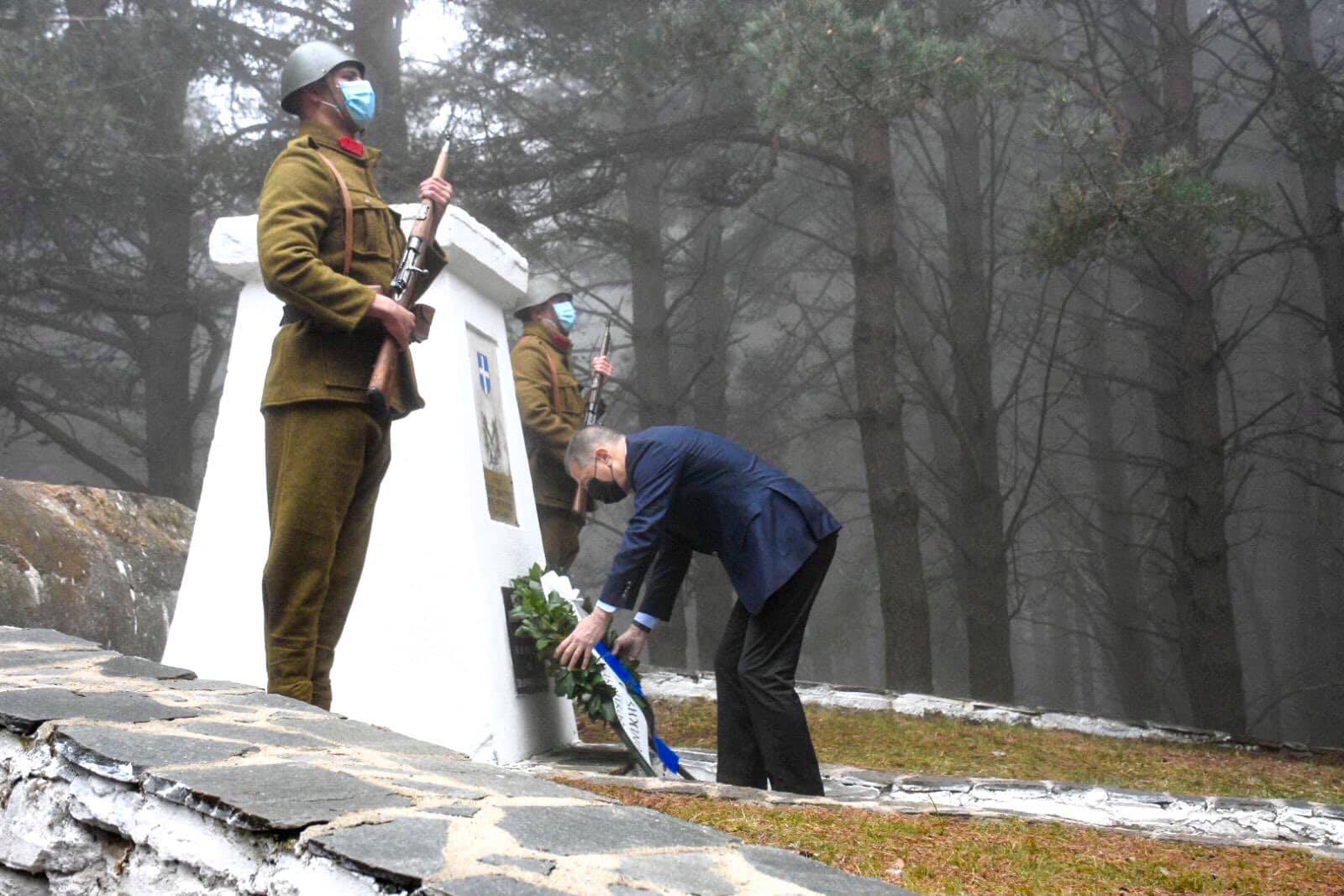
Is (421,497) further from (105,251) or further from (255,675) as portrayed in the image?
(105,251)

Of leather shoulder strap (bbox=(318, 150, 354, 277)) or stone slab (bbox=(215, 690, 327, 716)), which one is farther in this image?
leather shoulder strap (bbox=(318, 150, 354, 277))

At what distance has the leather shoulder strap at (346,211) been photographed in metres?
4.02

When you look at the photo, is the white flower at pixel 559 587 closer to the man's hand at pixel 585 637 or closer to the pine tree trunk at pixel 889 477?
the man's hand at pixel 585 637

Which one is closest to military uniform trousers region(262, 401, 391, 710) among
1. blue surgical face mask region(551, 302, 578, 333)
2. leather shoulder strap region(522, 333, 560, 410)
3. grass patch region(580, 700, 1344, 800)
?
grass patch region(580, 700, 1344, 800)

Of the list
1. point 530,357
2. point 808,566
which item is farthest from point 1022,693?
point 808,566

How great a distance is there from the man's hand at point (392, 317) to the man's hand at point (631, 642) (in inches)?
68.4

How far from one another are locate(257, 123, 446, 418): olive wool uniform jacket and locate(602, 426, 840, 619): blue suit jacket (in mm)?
948

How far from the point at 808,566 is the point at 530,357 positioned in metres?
2.92

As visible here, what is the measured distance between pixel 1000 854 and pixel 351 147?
2.78m

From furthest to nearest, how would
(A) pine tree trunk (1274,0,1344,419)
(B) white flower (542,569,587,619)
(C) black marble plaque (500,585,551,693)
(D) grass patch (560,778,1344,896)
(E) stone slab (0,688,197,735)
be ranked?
1. (A) pine tree trunk (1274,0,1344,419)
2. (B) white flower (542,569,587,619)
3. (C) black marble plaque (500,585,551,693)
4. (D) grass patch (560,778,1344,896)
5. (E) stone slab (0,688,197,735)

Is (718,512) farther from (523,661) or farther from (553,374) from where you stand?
(553,374)

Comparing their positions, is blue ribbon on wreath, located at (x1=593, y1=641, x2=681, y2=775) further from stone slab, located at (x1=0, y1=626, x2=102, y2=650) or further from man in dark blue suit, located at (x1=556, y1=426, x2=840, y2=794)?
stone slab, located at (x1=0, y1=626, x2=102, y2=650)

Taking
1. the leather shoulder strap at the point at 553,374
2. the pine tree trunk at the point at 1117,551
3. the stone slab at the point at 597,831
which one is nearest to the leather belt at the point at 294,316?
the stone slab at the point at 597,831

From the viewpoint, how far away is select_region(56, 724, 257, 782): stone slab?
7.36ft
